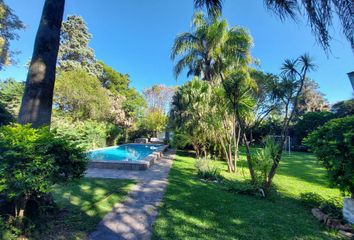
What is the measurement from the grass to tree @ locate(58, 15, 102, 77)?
24044 millimetres

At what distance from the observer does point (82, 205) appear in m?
4.20

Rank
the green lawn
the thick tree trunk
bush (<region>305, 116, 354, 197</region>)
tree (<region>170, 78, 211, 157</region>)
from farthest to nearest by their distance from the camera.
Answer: tree (<region>170, 78, 211, 157</region>) < bush (<region>305, 116, 354, 197</region>) < the thick tree trunk < the green lawn

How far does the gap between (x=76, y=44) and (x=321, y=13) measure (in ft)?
97.8

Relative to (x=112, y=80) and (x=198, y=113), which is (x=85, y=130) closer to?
(x=198, y=113)

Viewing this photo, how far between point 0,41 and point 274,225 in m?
22.2

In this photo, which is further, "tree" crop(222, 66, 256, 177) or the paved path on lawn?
"tree" crop(222, 66, 256, 177)

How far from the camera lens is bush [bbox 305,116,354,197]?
3.61 meters

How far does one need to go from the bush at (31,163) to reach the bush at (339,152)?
4.79m

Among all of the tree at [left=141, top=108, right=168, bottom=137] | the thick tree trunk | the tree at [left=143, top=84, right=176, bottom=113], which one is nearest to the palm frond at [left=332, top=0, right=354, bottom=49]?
the thick tree trunk

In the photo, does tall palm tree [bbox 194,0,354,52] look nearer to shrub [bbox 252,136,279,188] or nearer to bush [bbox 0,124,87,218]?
shrub [bbox 252,136,279,188]

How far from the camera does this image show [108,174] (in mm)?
7527

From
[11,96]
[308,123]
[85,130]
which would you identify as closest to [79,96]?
[85,130]

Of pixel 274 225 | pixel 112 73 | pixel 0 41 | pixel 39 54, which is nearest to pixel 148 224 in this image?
pixel 274 225

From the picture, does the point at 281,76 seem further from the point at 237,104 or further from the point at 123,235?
the point at 123,235
